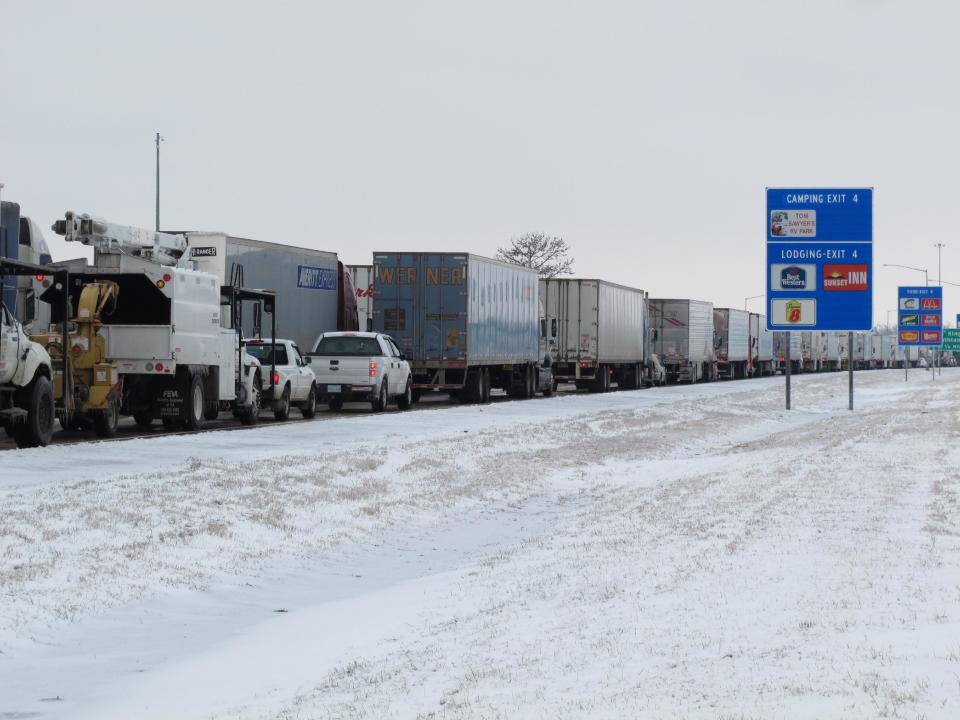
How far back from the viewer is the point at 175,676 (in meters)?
7.90

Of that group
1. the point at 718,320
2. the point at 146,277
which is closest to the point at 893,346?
the point at 718,320

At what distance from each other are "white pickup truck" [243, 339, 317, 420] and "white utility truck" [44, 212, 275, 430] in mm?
1858

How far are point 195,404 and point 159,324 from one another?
1816 mm

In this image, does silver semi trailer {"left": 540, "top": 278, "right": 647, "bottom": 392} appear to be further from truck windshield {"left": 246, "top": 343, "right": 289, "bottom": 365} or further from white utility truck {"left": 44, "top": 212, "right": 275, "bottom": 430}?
white utility truck {"left": 44, "top": 212, "right": 275, "bottom": 430}

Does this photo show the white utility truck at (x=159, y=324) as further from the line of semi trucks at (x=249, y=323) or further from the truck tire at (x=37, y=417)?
the truck tire at (x=37, y=417)

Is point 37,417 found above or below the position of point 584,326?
below

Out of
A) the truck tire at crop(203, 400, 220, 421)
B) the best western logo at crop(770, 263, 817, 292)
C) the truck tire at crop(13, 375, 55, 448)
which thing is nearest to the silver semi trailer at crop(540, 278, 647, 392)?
the best western logo at crop(770, 263, 817, 292)

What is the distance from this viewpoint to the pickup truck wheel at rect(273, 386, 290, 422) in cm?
2858

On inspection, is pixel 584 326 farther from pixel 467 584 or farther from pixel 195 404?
pixel 467 584

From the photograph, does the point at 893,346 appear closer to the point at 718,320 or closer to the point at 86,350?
the point at 718,320

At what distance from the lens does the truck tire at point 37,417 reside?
63.9ft

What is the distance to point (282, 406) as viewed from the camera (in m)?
28.7

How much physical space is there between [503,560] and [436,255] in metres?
27.0

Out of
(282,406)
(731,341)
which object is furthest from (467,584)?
(731,341)
